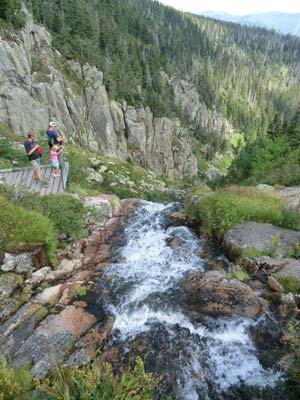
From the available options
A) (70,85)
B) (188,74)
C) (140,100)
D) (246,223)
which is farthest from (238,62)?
(246,223)

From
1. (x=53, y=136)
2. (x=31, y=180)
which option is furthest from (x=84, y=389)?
(x=53, y=136)

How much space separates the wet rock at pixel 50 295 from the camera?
26.3ft

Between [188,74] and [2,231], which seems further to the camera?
[188,74]

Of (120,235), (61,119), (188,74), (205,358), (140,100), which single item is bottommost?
(188,74)

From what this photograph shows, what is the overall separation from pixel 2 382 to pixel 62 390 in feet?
2.97

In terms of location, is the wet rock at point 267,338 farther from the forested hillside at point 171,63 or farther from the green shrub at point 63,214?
the forested hillside at point 171,63

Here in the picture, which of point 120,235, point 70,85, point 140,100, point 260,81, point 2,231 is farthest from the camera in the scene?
point 260,81

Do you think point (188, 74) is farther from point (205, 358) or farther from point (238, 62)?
point (205, 358)

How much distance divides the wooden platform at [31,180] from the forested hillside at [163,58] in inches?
1244

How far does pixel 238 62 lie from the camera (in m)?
169

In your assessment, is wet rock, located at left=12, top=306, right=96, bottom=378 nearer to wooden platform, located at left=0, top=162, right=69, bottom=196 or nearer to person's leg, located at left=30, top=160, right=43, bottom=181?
wooden platform, located at left=0, top=162, right=69, bottom=196

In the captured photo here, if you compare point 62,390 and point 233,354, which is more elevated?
point 62,390

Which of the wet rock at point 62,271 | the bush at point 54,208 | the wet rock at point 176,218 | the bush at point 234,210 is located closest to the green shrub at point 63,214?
the bush at point 54,208

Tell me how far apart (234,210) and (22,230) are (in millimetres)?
8374
